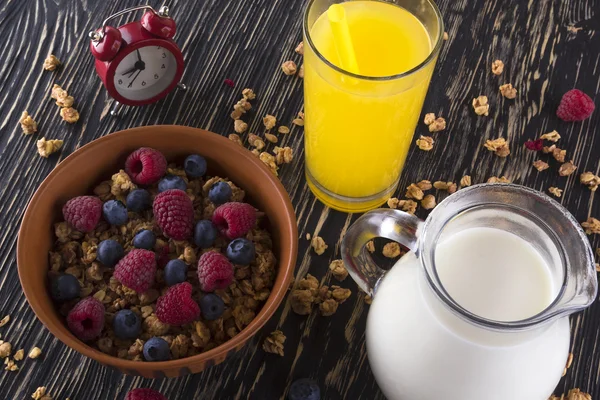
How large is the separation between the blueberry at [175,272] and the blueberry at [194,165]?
16 cm

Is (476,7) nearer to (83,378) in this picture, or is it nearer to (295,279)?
(295,279)

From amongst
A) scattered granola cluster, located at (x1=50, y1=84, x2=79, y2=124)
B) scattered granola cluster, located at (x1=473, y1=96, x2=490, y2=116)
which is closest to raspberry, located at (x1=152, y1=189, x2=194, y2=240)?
scattered granola cluster, located at (x1=50, y1=84, x2=79, y2=124)

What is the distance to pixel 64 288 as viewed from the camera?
3.05 ft

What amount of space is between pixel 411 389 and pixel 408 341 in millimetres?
74

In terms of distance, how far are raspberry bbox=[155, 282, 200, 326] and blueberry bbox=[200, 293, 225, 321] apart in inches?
0.4

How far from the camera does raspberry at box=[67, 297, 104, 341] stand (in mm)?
900

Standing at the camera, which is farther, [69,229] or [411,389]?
[69,229]

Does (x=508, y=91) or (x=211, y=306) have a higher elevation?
(x=508, y=91)

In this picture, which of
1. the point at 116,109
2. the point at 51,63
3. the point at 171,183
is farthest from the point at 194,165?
the point at 51,63

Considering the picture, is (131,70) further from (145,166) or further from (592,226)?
(592,226)

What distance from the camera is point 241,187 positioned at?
106 cm

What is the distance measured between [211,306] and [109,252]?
16cm

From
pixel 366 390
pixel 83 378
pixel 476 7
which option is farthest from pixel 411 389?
pixel 476 7

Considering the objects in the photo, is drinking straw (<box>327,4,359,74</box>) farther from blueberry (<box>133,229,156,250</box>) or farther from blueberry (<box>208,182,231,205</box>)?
blueberry (<box>133,229,156,250</box>)
